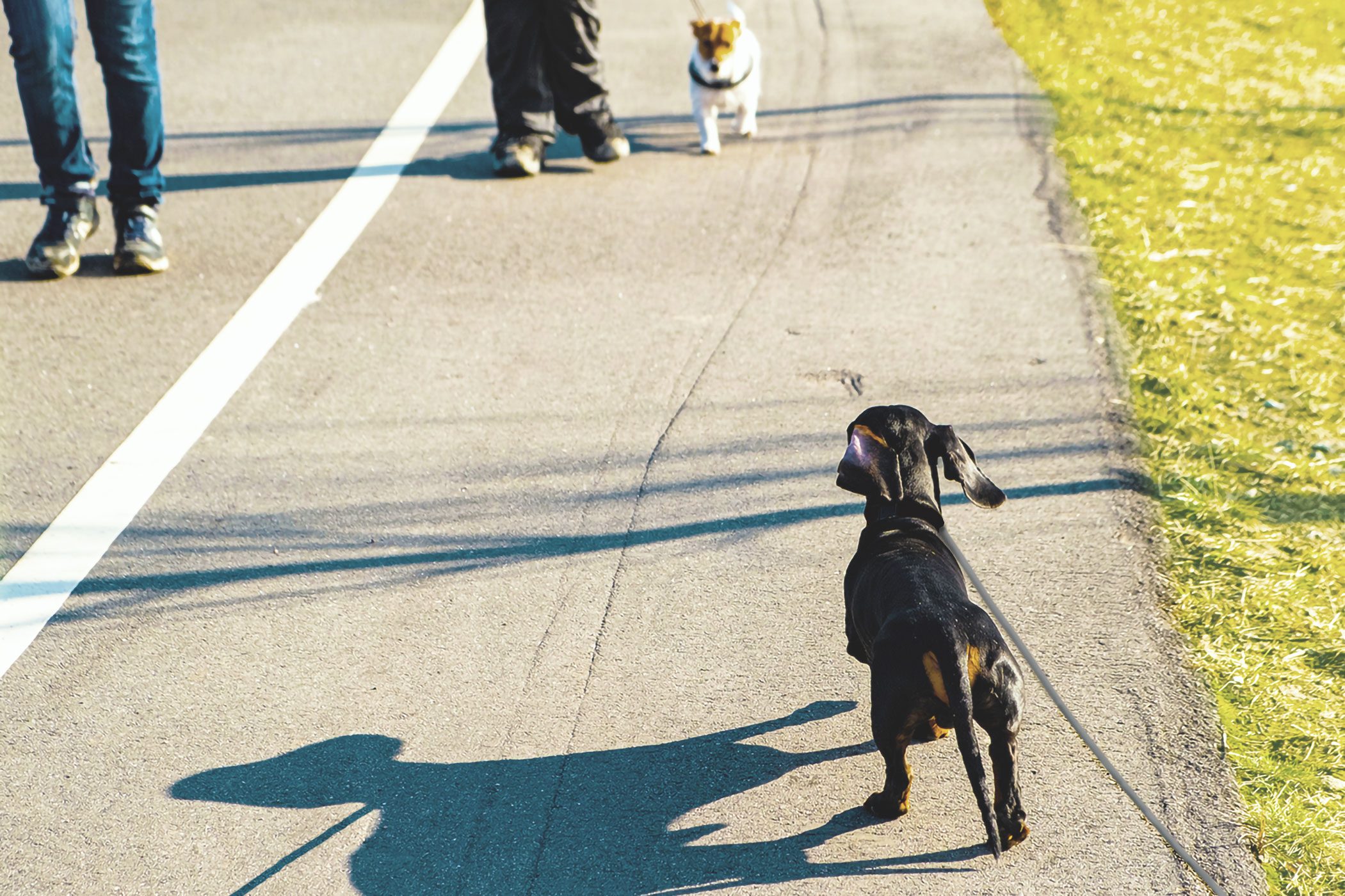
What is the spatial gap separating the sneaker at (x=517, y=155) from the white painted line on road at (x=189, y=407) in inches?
21.1

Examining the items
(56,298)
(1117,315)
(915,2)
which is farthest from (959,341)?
(915,2)

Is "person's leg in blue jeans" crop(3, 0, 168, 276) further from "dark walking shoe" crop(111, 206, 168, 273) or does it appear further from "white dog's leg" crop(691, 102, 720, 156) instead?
"white dog's leg" crop(691, 102, 720, 156)

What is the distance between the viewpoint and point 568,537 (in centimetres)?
391

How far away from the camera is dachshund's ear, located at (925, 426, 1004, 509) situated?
300cm

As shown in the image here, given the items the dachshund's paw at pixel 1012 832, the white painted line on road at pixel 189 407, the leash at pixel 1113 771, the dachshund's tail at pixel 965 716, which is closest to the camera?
the dachshund's tail at pixel 965 716

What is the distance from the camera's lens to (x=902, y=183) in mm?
6527

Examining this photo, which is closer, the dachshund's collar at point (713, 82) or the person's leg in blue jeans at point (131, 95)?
the person's leg in blue jeans at point (131, 95)

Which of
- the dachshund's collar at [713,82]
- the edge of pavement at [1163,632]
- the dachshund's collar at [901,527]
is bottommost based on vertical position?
the edge of pavement at [1163,632]

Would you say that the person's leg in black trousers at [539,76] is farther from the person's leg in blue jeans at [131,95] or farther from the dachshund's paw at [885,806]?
the dachshund's paw at [885,806]

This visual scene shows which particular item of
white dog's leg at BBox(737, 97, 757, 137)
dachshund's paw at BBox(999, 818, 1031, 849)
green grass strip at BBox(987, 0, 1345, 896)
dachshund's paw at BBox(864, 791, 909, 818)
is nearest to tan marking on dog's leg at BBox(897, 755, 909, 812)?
dachshund's paw at BBox(864, 791, 909, 818)

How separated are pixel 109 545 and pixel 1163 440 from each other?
3439 millimetres

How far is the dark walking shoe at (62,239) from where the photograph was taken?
535 cm

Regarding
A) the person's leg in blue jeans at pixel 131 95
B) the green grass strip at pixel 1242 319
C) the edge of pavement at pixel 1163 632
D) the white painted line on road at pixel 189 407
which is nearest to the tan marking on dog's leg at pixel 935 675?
the edge of pavement at pixel 1163 632

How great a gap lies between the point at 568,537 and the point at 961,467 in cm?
134
